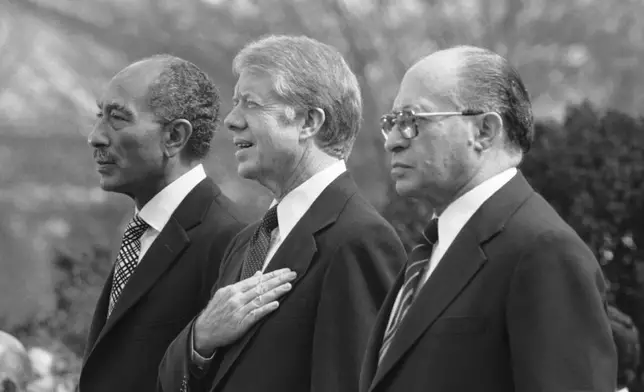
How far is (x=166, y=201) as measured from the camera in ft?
11.9

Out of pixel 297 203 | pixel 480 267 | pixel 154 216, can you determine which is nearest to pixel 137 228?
pixel 154 216

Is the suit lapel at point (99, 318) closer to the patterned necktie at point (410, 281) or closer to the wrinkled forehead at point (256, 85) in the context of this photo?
the wrinkled forehead at point (256, 85)

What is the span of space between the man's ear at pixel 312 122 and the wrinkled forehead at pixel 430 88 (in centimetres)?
48

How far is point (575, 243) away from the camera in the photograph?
2.35 metres

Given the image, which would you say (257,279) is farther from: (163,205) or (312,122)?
(163,205)

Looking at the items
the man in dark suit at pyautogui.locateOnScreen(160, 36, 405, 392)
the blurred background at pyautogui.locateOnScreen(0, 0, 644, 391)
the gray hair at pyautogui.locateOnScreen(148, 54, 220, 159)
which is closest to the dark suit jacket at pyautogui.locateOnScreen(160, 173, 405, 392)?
the man in dark suit at pyautogui.locateOnScreen(160, 36, 405, 392)

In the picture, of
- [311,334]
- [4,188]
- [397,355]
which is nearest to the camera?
[397,355]

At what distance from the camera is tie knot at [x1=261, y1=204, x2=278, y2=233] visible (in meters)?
3.19

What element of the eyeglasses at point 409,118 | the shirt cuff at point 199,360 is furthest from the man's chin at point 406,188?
the shirt cuff at point 199,360

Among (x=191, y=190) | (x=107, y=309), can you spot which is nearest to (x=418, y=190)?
(x=191, y=190)

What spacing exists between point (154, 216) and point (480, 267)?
1.47 meters

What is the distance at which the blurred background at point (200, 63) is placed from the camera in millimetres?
11734

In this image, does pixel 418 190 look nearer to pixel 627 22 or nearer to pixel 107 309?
pixel 107 309

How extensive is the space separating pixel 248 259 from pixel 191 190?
0.54 m
